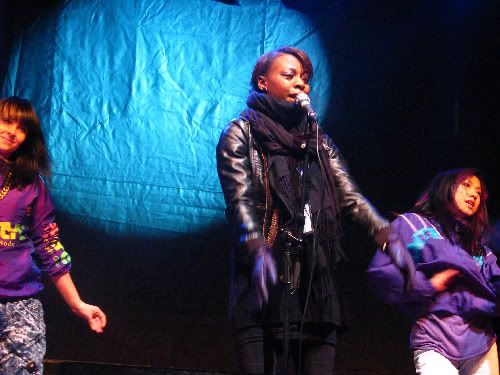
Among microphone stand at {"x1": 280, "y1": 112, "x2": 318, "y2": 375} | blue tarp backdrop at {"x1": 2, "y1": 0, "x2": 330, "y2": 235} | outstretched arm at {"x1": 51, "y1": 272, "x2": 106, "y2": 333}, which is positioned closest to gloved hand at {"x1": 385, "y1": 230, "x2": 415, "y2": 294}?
→ microphone stand at {"x1": 280, "y1": 112, "x2": 318, "y2": 375}

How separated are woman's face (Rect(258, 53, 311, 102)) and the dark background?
1214 millimetres

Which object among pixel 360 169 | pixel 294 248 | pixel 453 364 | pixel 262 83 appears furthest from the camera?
pixel 360 169

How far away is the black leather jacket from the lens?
2.28 metres

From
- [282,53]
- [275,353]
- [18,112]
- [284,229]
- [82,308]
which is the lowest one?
[275,353]

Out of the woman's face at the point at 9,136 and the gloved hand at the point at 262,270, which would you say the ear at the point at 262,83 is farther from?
the woman's face at the point at 9,136

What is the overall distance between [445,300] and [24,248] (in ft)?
5.59

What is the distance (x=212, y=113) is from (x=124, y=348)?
142cm

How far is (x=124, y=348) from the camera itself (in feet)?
11.8

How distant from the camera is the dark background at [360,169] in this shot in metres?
3.61

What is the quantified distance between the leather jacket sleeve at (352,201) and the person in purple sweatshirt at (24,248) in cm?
104

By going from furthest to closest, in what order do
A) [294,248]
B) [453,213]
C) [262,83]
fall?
[453,213] < [262,83] < [294,248]

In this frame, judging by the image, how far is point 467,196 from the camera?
304cm

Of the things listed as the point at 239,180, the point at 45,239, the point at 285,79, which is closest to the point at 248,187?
the point at 239,180

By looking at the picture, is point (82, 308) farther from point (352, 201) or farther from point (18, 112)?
point (352, 201)
